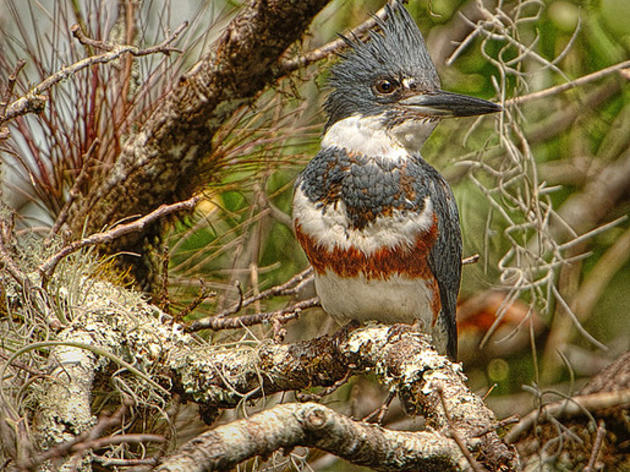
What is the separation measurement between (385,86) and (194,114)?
573 mm

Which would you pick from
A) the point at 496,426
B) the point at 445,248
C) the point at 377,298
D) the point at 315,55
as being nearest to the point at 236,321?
the point at 377,298

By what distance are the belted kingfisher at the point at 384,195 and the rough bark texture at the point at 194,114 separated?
1.03 ft

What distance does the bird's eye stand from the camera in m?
2.36

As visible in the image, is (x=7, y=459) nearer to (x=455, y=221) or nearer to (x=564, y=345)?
(x=455, y=221)

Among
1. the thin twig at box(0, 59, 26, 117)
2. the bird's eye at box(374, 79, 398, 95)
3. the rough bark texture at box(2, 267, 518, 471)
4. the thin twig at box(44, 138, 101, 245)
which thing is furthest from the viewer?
the bird's eye at box(374, 79, 398, 95)

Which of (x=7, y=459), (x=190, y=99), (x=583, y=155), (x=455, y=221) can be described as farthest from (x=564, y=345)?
(x=7, y=459)

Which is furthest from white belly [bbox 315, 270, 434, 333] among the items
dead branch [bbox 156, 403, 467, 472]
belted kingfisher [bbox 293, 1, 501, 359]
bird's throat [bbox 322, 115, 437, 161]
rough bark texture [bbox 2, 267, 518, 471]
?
dead branch [bbox 156, 403, 467, 472]

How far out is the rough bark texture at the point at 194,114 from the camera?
6.54ft

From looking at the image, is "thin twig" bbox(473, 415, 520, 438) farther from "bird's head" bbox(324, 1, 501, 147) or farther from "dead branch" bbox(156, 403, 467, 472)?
"bird's head" bbox(324, 1, 501, 147)

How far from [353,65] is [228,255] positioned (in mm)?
1116

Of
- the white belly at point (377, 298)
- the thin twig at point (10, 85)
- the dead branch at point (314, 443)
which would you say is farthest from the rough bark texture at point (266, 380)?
the thin twig at point (10, 85)

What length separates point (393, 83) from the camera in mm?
2369

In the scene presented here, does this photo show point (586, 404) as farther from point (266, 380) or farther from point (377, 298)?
point (266, 380)

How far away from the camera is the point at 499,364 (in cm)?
360
